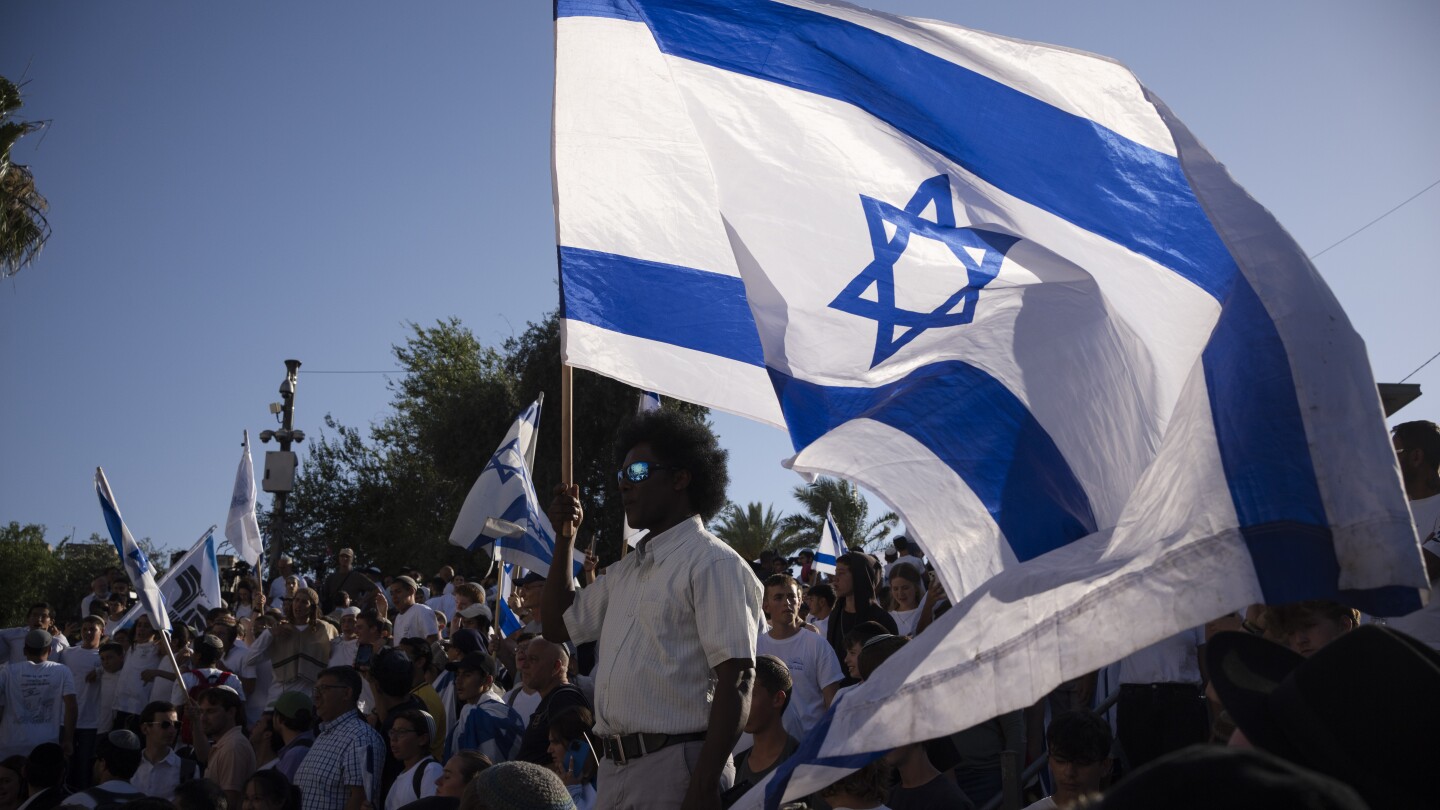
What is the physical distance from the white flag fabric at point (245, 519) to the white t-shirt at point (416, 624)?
14.4 feet

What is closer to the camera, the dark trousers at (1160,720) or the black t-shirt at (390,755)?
the dark trousers at (1160,720)

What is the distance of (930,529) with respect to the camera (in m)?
3.76

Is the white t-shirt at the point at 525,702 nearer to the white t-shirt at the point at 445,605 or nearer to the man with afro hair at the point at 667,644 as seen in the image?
the man with afro hair at the point at 667,644

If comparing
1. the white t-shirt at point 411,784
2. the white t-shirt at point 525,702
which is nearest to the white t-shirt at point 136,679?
the white t-shirt at point 525,702

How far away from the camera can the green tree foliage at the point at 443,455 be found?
3347cm

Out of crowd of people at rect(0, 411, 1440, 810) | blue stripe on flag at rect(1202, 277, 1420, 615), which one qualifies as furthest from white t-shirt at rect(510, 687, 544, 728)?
blue stripe on flag at rect(1202, 277, 1420, 615)

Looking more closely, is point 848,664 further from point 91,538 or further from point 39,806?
point 91,538

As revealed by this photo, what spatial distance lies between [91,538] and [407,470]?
9.98 meters

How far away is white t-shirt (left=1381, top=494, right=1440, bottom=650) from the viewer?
146 inches

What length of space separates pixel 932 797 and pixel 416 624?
8032 mm

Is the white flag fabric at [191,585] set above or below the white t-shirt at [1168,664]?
above

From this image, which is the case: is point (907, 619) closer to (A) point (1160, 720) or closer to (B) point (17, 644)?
(A) point (1160, 720)

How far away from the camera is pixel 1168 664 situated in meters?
6.34

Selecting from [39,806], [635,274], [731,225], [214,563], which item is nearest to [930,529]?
[731,225]
